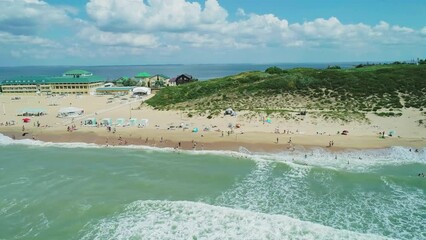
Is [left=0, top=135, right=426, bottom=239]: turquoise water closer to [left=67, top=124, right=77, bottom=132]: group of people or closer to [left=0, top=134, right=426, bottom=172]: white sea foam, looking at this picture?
[left=0, top=134, right=426, bottom=172]: white sea foam

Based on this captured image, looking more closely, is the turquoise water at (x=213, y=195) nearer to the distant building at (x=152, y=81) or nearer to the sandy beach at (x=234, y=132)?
the sandy beach at (x=234, y=132)

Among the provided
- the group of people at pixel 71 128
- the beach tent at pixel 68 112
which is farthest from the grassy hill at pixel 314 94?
the group of people at pixel 71 128

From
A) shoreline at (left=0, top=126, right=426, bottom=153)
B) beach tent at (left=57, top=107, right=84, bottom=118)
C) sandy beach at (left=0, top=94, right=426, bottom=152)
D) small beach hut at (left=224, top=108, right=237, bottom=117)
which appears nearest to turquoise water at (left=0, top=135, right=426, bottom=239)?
shoreline at (left=0, top=126, right=426, bottom=153)

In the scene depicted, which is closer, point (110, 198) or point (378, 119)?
point (110, 198)

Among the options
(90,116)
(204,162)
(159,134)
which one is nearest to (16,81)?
(90,116)

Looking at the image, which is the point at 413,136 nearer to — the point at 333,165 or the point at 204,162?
the point at 333,165

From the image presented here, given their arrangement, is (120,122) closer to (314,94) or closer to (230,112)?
(230,112)
